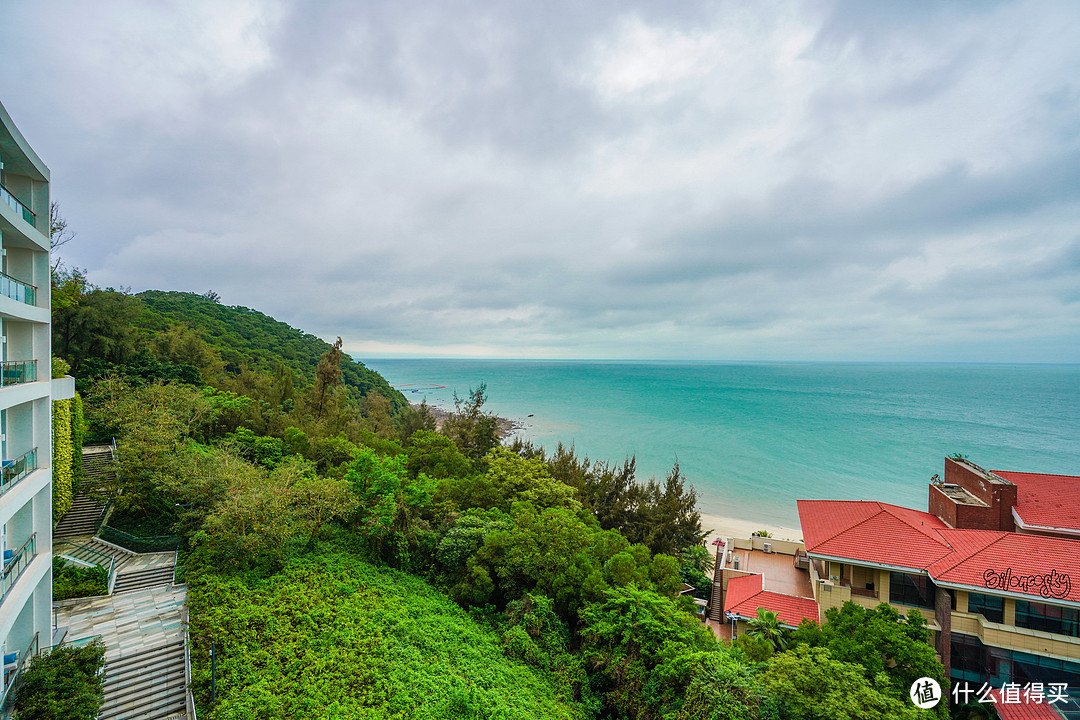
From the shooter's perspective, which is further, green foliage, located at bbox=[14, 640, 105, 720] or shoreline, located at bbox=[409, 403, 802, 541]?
shoreline, located at bbox=[409, 403, 802, 541]

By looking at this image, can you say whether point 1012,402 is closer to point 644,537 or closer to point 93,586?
point 644,537

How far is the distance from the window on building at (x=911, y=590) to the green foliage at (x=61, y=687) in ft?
72.0

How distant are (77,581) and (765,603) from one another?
24587 mm

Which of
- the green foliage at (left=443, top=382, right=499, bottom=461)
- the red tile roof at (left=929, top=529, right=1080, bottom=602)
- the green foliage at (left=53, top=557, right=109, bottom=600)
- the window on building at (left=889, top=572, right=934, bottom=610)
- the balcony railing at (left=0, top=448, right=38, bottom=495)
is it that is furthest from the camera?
the green foliage at (left=443, top=382, right=499, bottom=461)

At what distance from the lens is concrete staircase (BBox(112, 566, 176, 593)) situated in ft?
49.1

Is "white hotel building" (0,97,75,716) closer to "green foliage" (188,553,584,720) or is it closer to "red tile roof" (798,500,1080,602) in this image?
"green foliage" (188,553,584,720)

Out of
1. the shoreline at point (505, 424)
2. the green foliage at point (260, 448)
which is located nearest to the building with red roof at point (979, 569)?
the green foliage at point (260, 448)

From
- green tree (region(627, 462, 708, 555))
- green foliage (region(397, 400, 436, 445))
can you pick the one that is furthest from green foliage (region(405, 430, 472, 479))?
green tree (region(627, 462, 708, 555))

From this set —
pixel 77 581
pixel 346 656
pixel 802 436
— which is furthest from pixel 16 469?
pixel 802 436

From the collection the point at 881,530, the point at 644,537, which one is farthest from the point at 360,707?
the point at 644,537

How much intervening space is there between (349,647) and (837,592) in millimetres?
15940

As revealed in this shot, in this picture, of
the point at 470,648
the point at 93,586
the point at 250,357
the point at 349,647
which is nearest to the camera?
the point at 349,647

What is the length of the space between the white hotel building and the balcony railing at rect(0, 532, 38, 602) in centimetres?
2

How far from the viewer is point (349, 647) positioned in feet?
39.8
